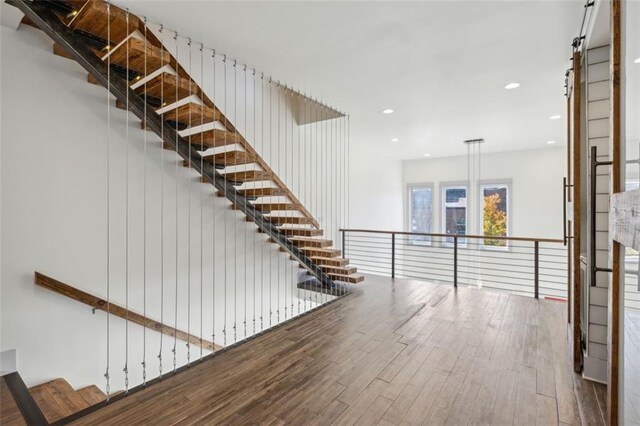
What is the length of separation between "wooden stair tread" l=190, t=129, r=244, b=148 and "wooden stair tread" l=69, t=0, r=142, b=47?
87cm

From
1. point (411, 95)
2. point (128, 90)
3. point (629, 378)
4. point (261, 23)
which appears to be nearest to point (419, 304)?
point (411, 95)

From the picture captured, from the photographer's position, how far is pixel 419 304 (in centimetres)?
401

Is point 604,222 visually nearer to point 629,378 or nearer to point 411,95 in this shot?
point 629,378

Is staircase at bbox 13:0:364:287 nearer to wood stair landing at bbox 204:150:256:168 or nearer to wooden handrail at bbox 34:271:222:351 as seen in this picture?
wood stair landing at bbox 204:150:256:168

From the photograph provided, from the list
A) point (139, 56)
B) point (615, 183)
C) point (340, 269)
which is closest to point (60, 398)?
point (139, 56)

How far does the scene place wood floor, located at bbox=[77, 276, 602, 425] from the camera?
189 cm

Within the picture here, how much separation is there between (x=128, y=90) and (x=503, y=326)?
13.7 ft

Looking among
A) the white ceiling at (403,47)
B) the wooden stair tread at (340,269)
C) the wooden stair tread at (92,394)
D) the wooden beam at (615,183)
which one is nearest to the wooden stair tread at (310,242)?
the wooden stair tread at (340,269)

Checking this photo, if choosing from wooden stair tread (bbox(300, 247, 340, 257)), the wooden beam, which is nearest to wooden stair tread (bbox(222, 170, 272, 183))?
wooden stair tread (bbox(300, 247, 340, 257))

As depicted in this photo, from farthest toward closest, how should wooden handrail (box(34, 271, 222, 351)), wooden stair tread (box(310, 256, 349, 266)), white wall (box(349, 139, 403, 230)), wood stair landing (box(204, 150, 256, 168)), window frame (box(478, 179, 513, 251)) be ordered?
window frame (box(478, 179, 513, 251)) < white wall (box(349, 139, 403, 230)) < wooden stair tread (box(310, 256, 349, 266)) < wood stair landing (box(204, 150, 256, 168)) < wooden handrail (box(34, 271, 222, 351))

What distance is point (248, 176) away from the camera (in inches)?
129

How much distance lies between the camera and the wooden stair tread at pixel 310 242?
4102mm

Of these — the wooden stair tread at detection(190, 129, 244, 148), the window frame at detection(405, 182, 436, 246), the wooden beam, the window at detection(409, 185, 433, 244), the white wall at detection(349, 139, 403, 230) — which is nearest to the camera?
the wooden beam

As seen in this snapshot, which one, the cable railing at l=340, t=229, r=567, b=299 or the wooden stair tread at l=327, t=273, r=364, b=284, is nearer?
the wooden stair tread at l=327, t=273, r=364, b=284
